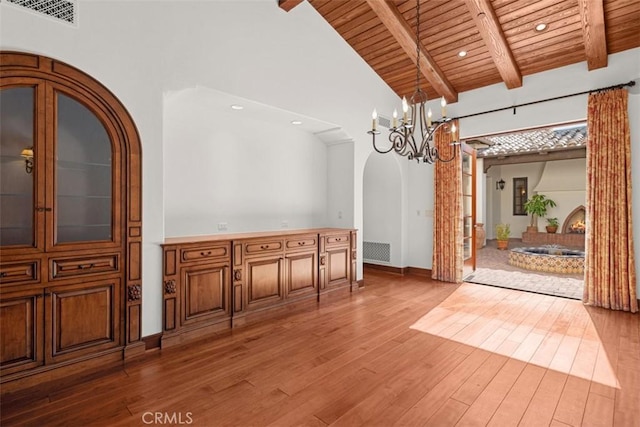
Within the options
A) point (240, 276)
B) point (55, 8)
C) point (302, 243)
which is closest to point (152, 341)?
point (240, 276)

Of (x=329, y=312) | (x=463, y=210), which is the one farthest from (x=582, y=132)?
(x=329, y=312)

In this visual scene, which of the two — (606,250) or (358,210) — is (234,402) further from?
(606,250)

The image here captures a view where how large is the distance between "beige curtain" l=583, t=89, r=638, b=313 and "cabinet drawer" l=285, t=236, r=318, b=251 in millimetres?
3751

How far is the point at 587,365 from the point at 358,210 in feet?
10.9

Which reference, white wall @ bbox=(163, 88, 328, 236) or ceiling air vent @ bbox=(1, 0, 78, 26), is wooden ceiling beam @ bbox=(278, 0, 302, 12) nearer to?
white wall @ bbox=(163, 88, 328, 236)

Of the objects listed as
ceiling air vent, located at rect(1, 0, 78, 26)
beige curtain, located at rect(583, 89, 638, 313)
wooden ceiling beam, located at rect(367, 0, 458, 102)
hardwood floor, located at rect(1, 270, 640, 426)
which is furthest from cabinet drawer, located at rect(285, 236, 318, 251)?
beige curtain, located at rect(583, 89, 638, 313)

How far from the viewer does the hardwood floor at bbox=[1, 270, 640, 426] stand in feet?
6.66

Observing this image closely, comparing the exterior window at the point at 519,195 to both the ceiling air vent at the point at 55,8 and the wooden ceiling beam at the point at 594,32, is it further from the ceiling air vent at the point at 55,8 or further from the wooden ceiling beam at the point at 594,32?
the ceiling air vent at the point at 55,8

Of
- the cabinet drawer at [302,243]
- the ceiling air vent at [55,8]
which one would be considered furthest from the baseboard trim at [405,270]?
the ceiling air vent at [55,8]

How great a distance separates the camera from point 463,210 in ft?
18.9

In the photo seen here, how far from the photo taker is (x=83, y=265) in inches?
102

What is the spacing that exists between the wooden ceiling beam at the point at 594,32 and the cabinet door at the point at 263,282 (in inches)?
179

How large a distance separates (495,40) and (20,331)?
578 cm

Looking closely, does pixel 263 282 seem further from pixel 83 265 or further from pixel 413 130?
pixel 413 130
